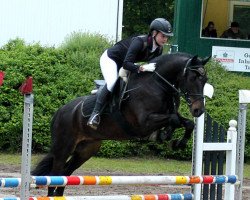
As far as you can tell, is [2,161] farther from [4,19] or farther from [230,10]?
[230,10]

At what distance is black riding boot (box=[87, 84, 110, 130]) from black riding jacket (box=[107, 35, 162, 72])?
38 cm

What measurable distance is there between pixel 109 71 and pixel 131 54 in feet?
1.97

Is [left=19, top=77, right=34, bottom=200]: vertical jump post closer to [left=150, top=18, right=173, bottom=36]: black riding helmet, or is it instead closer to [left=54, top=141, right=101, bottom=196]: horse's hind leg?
[left=150, top=18, right=173, bottom=36]: black riding helmet

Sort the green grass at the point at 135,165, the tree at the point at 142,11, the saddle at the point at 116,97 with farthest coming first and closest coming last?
the tree at the point at 142,11, the green grass at the point at 135,165, the saddle at the point at 116,97

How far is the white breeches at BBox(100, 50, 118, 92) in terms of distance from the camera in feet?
30.7

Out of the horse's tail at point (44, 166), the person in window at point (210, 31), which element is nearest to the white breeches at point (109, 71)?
the horse's tail at point (44, 166)

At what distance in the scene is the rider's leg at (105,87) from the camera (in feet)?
30.2

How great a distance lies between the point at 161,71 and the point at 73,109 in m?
1.36

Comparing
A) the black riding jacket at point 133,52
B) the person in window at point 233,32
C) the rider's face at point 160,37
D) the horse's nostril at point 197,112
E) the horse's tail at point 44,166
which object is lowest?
the horse's tail at point 44,166

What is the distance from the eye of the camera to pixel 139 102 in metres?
8.95

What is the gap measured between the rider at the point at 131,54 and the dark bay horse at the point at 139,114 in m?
0.14

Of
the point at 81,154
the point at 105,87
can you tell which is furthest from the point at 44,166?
the point at 105,87

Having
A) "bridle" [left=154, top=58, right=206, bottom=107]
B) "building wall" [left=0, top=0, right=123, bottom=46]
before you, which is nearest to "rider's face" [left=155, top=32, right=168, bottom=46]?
"bridle" [left=154, top=58, right=206, bottom=107]

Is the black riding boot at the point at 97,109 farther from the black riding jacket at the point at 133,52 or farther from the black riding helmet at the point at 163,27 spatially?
the black riding helmet at the point at 163,27
